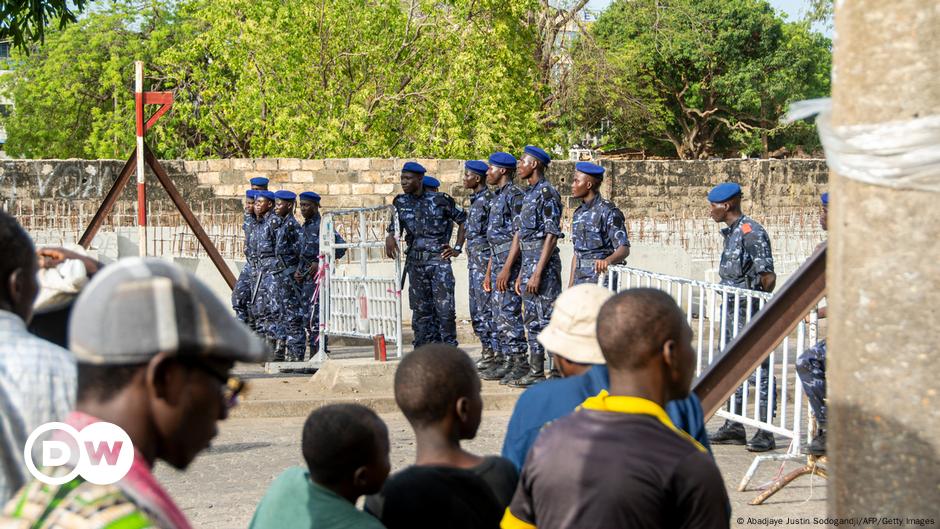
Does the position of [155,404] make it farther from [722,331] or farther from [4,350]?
[722,331]

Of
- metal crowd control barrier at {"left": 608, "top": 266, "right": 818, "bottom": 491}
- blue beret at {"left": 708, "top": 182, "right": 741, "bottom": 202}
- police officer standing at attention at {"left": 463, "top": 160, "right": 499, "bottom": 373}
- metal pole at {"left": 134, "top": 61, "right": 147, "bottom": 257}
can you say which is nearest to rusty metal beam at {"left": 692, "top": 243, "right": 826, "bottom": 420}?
metal crowd control barrier at {"left": 608, "top": 266, "right": 818, "bottom": 491}

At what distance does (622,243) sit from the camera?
9.25m

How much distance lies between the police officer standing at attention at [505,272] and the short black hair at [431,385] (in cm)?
694

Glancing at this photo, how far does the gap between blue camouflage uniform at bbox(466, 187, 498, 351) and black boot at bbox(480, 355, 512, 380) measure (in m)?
0.16

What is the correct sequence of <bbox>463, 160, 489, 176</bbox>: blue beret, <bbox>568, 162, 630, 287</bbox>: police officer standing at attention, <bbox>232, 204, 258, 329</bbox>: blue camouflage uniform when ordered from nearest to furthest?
<bbox>568, 162, 630, 287</bbox>: police officer standing at attention
<bbox>463, 160, 489, 176</bbox>: blue beret
<bbox>232, 204, 258, 329</bbox>: blue camouflage uniform

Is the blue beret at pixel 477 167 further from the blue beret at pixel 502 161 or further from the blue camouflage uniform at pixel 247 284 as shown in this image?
the blue camouflage uniform at pixel 247 284

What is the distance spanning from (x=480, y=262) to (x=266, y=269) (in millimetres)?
2495

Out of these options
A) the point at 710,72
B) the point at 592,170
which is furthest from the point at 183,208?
the point at 710,72

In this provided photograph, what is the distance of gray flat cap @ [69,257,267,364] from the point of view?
1754 mm

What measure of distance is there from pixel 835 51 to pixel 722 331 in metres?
5.36

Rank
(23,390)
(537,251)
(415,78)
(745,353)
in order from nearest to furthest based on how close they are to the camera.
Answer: (23,390)
(745,353)
(537,251)
(415,78)

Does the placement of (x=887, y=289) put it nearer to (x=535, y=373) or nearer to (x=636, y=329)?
(x=636, y=329)

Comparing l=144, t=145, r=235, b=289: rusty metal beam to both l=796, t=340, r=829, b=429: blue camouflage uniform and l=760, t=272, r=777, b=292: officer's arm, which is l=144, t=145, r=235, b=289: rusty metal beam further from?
l=796, t=340, r=829, b=429: blue camouflage uniform

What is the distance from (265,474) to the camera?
23.2ft
